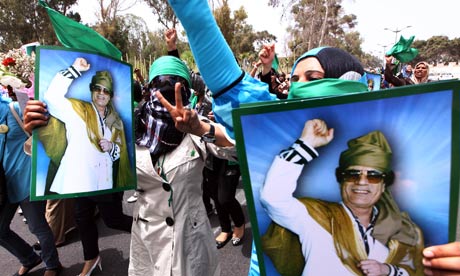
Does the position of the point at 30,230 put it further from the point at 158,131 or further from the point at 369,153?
the point at 369,153

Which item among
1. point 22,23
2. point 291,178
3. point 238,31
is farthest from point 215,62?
point 238,31

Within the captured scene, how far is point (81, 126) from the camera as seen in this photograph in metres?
1.35

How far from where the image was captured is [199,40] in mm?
902

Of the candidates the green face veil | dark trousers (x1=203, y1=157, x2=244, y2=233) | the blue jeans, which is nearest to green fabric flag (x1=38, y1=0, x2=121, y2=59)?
the green face veil

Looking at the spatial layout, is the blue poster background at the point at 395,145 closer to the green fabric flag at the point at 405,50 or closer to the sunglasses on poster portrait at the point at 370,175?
the sunglasses on poster portrait at the point at 370,175

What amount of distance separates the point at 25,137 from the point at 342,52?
240 cm

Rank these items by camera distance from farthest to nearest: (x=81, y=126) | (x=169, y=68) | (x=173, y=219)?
(x=169, y=68) < (x=173, y=219) < (x=81, y=126)

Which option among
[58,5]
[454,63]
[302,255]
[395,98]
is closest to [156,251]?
[302,255]

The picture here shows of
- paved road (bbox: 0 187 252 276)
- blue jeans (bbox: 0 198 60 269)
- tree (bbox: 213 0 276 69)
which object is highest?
tree (bbox: 213 0 276 69)

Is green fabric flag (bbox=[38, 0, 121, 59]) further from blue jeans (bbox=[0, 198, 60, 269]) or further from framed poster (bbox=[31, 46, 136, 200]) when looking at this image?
blue jeans (bbox=[0, 198, 60, 269])

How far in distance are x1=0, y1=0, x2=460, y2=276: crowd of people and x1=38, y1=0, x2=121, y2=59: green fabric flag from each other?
0.21 meters

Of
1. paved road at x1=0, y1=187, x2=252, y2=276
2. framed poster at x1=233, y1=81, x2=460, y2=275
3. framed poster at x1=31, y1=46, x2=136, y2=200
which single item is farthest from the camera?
paved road at x1=0, y1=187, x2=252, y2=276

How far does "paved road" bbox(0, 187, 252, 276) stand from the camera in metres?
2.82

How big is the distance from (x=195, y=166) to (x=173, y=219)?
0.30m
